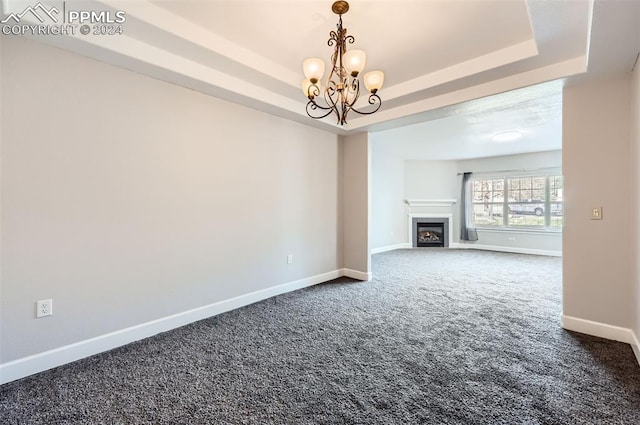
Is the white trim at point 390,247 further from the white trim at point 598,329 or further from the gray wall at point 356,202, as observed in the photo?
the white trim at point 598,329

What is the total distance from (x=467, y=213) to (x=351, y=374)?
695 centimetres

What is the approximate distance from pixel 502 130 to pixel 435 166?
9.84 feet

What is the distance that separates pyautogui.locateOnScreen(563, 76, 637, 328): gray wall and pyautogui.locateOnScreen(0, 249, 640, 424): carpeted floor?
363 mm

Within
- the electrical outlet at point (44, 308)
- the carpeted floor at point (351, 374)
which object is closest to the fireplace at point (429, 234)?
the carpeted floor at point (351, 374)

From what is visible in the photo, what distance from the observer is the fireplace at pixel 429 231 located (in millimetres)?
7988

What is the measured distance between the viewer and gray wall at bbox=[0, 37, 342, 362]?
6.52 feet

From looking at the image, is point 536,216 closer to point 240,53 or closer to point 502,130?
point 502,130

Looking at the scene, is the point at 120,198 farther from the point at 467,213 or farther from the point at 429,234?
the point at 467,213

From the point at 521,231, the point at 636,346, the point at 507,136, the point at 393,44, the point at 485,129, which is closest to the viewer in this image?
the point at 636,346

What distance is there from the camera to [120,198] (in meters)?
2.41

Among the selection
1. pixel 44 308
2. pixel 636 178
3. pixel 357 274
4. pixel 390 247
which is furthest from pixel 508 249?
pixel 44 308

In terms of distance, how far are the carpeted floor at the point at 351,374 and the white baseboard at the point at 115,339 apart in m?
0.08

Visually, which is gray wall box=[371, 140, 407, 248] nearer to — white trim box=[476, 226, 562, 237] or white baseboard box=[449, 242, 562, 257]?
white baseboard box=[449, 242, 562, 257]

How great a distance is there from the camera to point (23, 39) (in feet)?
6.49
